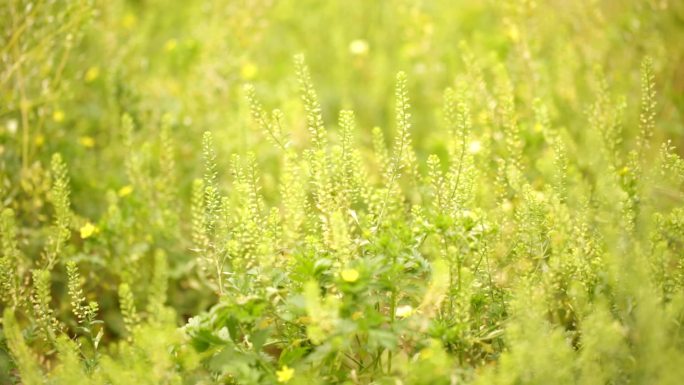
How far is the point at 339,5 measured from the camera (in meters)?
4.44

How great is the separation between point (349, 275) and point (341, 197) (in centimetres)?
38

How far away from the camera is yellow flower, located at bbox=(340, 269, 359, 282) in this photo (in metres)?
1.61

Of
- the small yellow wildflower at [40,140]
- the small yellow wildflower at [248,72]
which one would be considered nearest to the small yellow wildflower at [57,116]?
the small yellow wildflower at [40,140]

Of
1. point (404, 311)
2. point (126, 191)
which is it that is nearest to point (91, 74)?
point (126, 191)

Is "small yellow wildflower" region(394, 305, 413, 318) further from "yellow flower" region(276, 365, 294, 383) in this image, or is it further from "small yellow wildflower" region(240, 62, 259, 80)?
"small yellow wildflower" region(240, 62, 259, 80)

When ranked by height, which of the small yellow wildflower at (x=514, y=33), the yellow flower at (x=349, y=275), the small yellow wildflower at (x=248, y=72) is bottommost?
the yellow flower at (x=349, y=275)

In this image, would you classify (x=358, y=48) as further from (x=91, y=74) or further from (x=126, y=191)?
(x=126, y=191)

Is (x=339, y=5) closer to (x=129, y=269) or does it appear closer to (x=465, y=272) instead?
(x=129, y=269)

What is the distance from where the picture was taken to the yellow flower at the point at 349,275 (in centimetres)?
161

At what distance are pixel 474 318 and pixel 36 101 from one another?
2.03m

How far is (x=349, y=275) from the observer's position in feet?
5.27

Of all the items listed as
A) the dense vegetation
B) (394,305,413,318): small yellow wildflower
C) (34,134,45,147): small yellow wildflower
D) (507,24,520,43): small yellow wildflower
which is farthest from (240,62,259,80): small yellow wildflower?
(394,305,413,318): small yellow wildflower

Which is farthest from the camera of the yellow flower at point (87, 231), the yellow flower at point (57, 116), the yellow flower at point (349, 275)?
the yellow flower at point (57, 116)

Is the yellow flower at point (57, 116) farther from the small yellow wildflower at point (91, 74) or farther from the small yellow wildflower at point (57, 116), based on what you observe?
the small yellow wildflower at point (91, 74)
